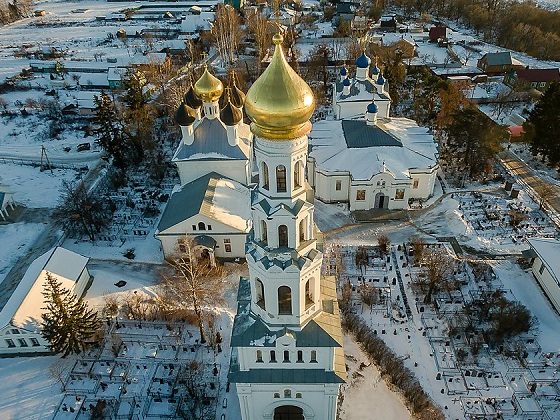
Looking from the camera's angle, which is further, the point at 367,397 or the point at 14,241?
the point at 14,241

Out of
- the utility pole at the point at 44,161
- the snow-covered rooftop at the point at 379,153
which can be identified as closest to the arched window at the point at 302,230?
the snow-covered rooftop at the point at 379,153

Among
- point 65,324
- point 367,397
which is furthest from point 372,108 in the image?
point 65,324

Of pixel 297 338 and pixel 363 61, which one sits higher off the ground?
pixel 363 61

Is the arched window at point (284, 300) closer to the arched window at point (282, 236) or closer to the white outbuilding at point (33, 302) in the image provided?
the arched window at point (282, 236)

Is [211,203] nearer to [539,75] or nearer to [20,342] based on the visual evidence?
[20,342]

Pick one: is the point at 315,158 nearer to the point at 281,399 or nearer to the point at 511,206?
the point at 511,206

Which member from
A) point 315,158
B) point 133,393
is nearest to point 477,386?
point 133,393
